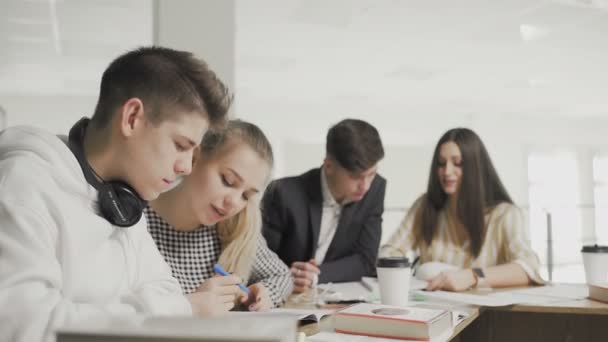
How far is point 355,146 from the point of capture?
6.87 feet

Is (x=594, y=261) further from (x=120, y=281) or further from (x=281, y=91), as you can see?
(x=281, y=91)

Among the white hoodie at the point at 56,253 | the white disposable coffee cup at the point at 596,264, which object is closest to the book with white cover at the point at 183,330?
the white hoodie at the point at 56,253

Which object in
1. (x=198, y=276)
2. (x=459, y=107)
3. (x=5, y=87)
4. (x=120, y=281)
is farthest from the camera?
(x=459, y=107)

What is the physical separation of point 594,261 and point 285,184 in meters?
1.15

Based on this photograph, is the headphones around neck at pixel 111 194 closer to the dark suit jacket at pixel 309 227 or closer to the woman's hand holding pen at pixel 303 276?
the woman's hand holding pen at pixel 303 276

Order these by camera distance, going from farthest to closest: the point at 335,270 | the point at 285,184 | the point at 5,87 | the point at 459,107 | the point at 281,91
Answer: the point at 459,107
the point at 281,91
the point at 5,87
the point at 285,184
the point at 335,270

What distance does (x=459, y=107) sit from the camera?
8.55 meters

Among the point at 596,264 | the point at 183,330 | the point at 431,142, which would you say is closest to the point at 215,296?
the point at 183,330

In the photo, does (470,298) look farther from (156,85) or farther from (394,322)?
(156,85)

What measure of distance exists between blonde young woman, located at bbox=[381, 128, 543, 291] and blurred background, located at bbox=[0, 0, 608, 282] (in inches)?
34.7

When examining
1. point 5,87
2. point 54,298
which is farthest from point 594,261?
point 5,87

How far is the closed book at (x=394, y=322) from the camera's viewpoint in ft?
3.28

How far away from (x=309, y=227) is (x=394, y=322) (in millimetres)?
1167

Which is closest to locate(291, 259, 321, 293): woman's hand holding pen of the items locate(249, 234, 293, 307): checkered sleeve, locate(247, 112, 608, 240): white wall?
locate(249, 234, 293, 307): checkered sleeve
